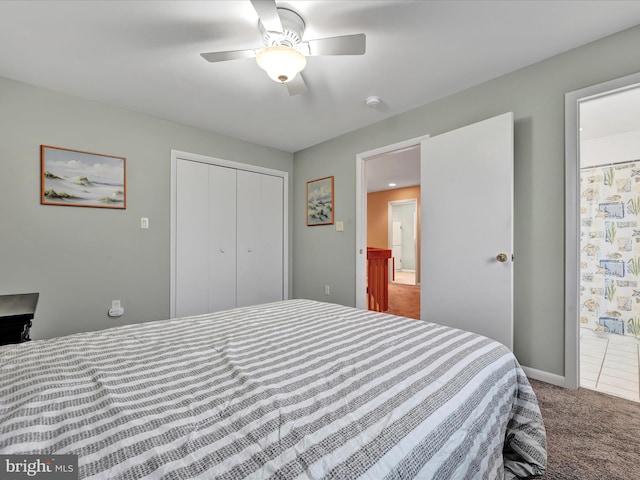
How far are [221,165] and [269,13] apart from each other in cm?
233

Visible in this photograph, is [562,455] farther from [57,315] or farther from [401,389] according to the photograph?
[57,315]

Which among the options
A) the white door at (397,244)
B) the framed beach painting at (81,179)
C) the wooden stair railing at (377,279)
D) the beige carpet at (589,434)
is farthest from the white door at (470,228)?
the white door at (397,244)

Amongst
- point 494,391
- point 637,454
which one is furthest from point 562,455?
point 494,391

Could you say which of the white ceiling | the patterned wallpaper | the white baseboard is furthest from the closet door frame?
the patterned wallpaper

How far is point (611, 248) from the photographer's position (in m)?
→ 3.33

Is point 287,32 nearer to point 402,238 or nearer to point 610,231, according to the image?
point 610,231

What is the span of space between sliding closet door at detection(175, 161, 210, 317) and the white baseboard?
3186 mm

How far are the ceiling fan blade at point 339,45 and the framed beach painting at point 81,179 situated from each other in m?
2.26

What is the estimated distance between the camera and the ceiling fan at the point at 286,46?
1.59 m

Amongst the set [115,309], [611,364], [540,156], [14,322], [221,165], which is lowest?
[611,364]

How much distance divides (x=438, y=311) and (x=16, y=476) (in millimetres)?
2624

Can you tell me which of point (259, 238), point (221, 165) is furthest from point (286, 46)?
point (259, 238)

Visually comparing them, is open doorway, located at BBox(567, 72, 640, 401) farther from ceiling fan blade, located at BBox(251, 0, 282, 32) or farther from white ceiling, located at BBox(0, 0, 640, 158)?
ceiling fan blade, located at BBox(251, 0, 282, 32)

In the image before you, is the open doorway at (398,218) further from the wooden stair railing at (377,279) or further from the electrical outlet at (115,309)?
the electrical outlet at (115,309)
